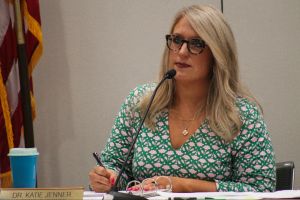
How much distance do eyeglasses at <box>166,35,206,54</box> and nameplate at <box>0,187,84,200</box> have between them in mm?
967

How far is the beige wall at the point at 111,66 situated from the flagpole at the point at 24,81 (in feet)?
1.05

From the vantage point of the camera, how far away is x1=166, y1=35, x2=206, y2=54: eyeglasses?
2031 mm

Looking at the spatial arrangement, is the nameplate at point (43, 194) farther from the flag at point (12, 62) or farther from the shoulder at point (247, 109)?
the flag at point (12, 62)

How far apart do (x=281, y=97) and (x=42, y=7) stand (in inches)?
64.2

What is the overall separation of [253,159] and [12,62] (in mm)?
1539

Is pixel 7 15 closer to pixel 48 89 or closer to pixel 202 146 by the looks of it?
pixel 48 89

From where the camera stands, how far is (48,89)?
3178 millimetres

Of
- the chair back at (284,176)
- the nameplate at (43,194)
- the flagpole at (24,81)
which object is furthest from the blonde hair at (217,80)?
the flagpole at (24,81)

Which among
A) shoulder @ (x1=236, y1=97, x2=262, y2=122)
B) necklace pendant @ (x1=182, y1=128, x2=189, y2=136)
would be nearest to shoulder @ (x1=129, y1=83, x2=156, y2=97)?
necklace pendant @ (x1=182, y1=128, x2=189, y2=136)

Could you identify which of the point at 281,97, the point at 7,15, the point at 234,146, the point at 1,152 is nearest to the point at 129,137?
the point at 234,146

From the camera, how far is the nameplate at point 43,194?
1213mm

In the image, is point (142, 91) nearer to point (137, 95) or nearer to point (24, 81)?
point (137, 95)

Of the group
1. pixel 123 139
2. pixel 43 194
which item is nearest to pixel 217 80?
pixel 123 139

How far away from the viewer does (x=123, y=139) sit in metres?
2.10
